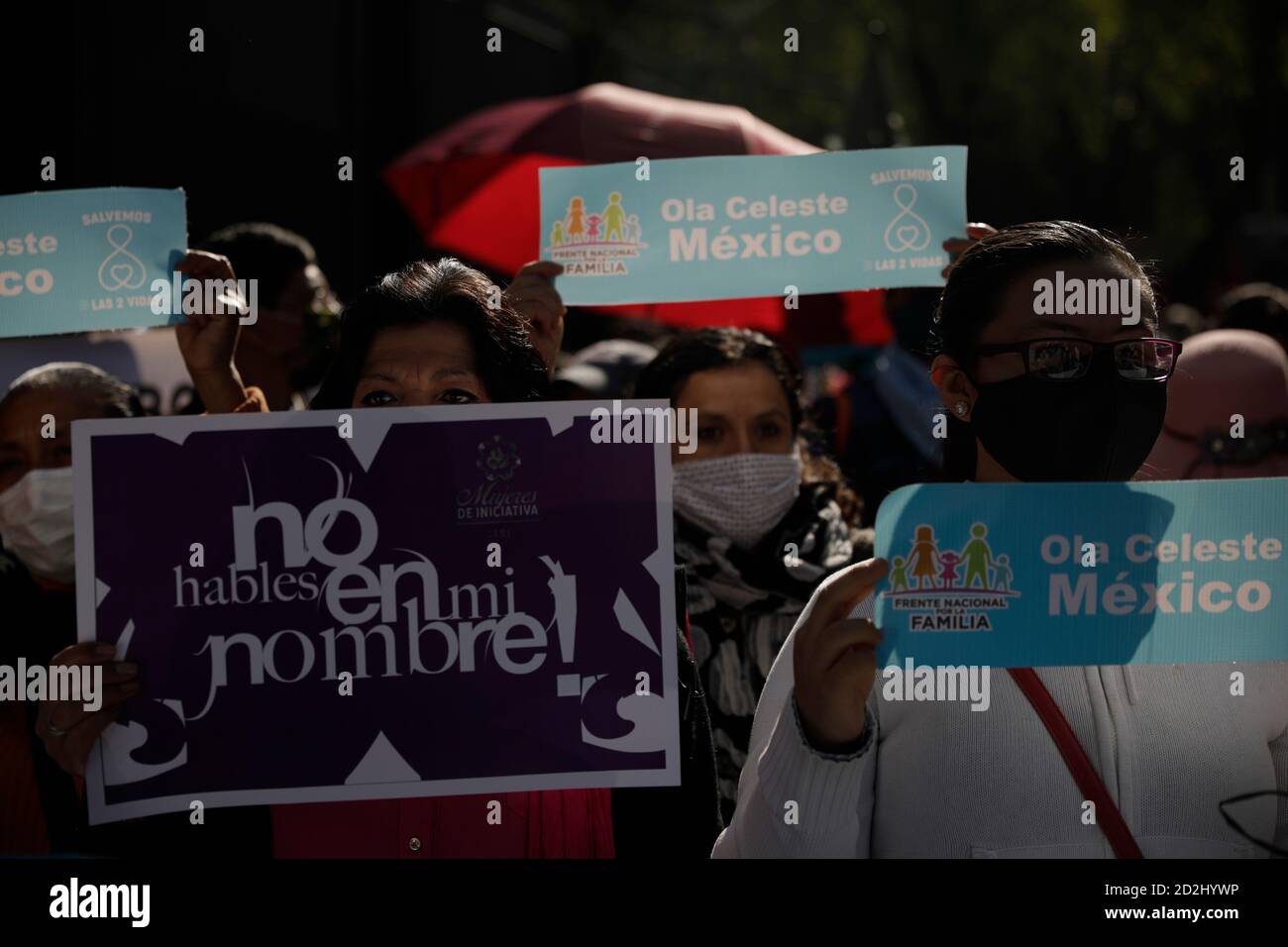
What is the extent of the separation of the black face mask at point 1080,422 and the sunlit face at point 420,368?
857mm

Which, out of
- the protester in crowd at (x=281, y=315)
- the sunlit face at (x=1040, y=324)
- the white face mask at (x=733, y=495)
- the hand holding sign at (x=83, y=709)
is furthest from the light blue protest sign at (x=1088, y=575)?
the protester in crowd at (x=281, y=315)

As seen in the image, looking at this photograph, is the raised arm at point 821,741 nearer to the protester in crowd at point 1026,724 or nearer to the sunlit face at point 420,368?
the protester in crowd at point 1026,724

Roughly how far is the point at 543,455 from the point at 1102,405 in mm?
816

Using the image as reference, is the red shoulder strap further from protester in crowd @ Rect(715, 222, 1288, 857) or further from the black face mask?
the black face mask

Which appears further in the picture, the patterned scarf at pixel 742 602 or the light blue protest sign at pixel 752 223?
the patterned scarf at pixel 742 602

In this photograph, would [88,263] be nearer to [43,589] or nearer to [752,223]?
[43,589]

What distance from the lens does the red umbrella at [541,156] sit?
17.4ft

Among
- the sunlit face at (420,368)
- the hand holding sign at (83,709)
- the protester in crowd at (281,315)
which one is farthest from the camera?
the protester in crowd at (281,315)

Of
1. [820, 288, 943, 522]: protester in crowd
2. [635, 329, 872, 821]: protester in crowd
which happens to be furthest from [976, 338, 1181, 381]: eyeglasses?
[820, 288, 943, 522]: protester in crowd

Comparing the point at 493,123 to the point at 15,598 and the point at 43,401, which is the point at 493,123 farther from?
the point at 15,598

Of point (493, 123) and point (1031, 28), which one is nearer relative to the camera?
point (493, 123)

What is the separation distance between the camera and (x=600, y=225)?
124 inches

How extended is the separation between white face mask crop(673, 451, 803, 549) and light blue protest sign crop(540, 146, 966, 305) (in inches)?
17.7
